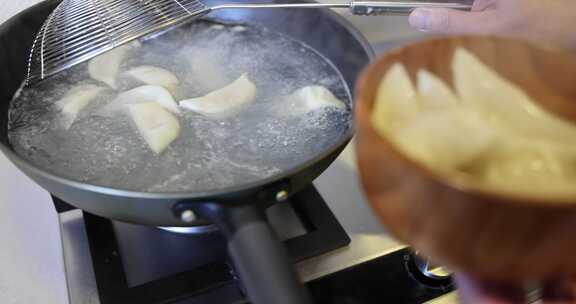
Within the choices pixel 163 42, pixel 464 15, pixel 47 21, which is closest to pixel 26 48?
pixel 47 21

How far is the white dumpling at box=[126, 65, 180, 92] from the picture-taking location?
70 centimetres

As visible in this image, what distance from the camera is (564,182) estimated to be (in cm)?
25

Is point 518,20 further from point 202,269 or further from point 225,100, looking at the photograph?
point 202,269

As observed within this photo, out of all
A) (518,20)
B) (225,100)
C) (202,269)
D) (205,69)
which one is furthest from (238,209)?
(518,20)

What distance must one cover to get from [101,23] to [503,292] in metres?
0.62

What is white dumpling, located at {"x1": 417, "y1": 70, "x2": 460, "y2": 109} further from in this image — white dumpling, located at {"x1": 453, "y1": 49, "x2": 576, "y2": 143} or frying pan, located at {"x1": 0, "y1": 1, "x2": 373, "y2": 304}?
frying pan, located at {"x1": 0, "y1": 1, "x2": 373, "y2": 304}

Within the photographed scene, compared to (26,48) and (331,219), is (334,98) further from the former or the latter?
(26,48)

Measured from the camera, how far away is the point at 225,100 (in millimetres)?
668

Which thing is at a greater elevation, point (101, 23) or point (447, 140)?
point (447, 140)

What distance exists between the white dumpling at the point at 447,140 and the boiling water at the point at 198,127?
8.5 inches

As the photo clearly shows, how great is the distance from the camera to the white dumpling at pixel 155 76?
0.70 m

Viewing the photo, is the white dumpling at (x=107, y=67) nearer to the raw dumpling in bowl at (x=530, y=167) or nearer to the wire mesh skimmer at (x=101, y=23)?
the wire mesh skimmer at (x=101, y=23)

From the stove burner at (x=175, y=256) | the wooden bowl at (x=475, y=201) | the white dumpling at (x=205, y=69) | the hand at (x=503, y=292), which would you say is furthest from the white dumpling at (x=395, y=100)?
the white dumpling at (x=205, y=69)

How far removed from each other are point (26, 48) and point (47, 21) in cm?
5
